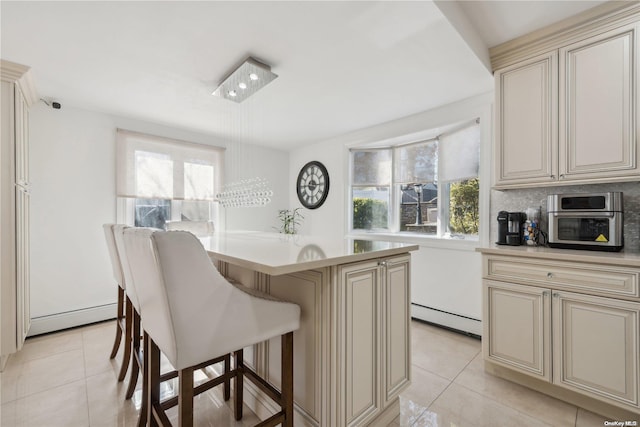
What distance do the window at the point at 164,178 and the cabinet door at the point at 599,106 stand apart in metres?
3.77

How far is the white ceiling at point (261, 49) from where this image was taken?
156cm

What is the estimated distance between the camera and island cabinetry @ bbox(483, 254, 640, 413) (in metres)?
1.48

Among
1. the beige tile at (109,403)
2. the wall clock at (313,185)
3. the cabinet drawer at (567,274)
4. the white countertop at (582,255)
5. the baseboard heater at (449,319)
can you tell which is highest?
the wall clock at (313,185)

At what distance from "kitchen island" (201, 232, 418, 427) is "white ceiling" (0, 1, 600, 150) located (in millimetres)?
1372

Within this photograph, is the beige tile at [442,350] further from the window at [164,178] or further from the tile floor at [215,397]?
the window at [164,178]

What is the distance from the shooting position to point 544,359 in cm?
174

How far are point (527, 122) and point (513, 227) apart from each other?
2.62 ft

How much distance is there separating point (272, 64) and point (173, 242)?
171 cm

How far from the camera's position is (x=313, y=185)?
440 cm

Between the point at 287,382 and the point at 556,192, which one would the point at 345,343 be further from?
the point at 556,192

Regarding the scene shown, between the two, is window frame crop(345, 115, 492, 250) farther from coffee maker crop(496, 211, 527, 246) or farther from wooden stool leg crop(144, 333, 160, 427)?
wooden stool leg crop(144, 333, 160, 427)

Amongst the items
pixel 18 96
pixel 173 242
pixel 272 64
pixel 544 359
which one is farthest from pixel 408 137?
pixel 18 96

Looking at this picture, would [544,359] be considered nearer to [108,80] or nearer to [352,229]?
[352,229]

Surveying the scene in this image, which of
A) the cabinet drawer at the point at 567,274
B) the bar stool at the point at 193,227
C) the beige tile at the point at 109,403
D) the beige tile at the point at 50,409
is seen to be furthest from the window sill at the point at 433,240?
the beige tile at the point at 50,409
